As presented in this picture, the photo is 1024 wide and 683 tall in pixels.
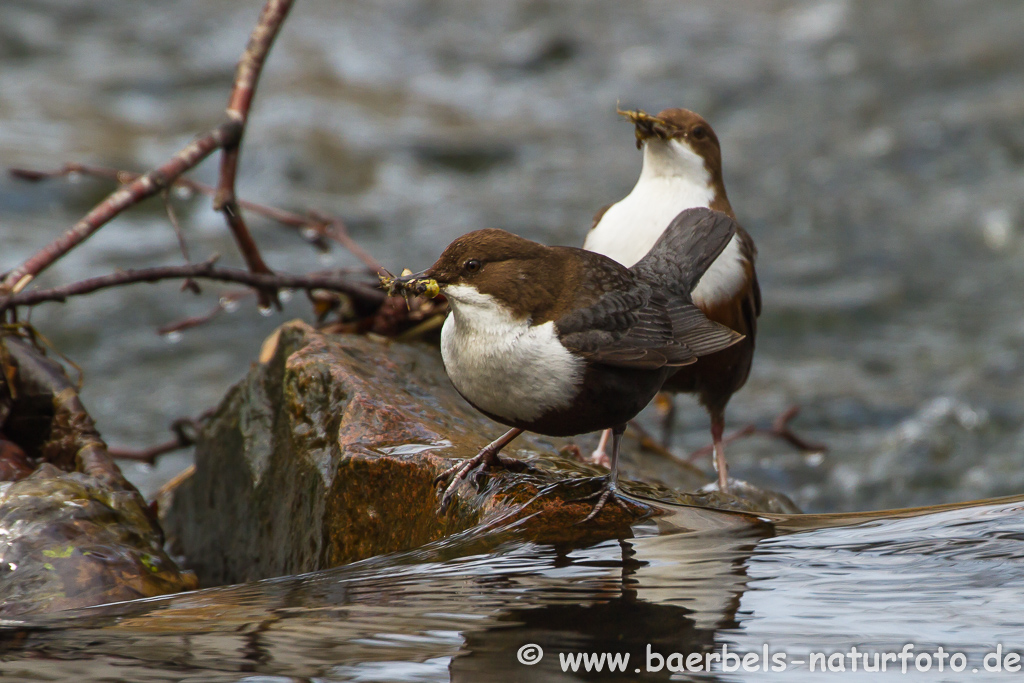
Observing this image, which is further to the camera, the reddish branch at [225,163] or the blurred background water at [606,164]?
the blurred background water at [606,164]

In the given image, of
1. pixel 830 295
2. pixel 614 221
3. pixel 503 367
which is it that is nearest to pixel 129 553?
pixel 503 367

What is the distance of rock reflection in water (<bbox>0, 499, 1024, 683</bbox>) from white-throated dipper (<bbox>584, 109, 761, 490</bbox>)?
1083 millimetres

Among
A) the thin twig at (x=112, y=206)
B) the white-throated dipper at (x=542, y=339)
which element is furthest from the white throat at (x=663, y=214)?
the thin twig at (x=112, y=206)

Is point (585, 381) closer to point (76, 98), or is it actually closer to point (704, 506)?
point (704, 506)

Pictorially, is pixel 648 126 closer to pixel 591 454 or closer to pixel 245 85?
pixel 591 454

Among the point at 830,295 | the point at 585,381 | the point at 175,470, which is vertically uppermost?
the point at 830,295

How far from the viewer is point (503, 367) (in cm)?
262

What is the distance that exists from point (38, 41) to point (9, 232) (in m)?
4.84

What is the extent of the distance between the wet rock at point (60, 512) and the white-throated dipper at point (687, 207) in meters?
1.73

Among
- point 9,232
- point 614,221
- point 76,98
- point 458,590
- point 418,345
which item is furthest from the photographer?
point 76,98

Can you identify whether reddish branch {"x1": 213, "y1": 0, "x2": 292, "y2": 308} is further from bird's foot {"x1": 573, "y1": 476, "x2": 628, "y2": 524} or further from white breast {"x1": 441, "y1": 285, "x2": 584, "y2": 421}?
bird's foot {"x1": 573, "y1": 476, "x2": 628, "y2": 524}

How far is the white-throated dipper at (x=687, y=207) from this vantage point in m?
3.80

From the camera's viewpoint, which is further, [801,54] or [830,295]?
[801,54]

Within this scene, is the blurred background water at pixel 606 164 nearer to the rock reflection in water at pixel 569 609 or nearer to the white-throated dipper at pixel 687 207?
the white-throated dipper at pixel 687 207
